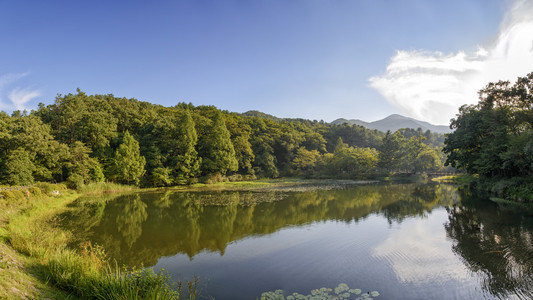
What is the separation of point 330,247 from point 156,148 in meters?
30.9

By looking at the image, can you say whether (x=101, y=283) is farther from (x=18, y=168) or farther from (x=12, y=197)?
(x=18, y=168)

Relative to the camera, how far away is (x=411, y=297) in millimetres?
6102

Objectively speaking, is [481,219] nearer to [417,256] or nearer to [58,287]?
[417,256]

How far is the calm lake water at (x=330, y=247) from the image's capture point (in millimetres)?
6730

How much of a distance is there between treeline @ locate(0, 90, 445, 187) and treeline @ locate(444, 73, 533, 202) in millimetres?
21121

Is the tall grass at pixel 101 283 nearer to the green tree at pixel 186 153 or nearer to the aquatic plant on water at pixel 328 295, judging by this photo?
the aquatic plant on water at pixel 328 295

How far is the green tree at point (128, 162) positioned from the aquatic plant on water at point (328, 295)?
29235 mm

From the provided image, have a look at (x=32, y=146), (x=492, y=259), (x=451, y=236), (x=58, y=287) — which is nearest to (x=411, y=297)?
(x=492, y=259)

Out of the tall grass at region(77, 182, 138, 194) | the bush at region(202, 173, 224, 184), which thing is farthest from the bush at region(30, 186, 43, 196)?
the bush at region(202, 173, 224, 184)

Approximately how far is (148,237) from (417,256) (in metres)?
10.7

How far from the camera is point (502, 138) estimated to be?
867 inches

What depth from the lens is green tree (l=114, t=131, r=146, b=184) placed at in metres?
30.4

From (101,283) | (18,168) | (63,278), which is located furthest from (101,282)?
(18,168)

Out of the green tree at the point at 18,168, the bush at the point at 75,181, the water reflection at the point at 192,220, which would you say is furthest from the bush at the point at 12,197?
the bush at the point at 75,181
